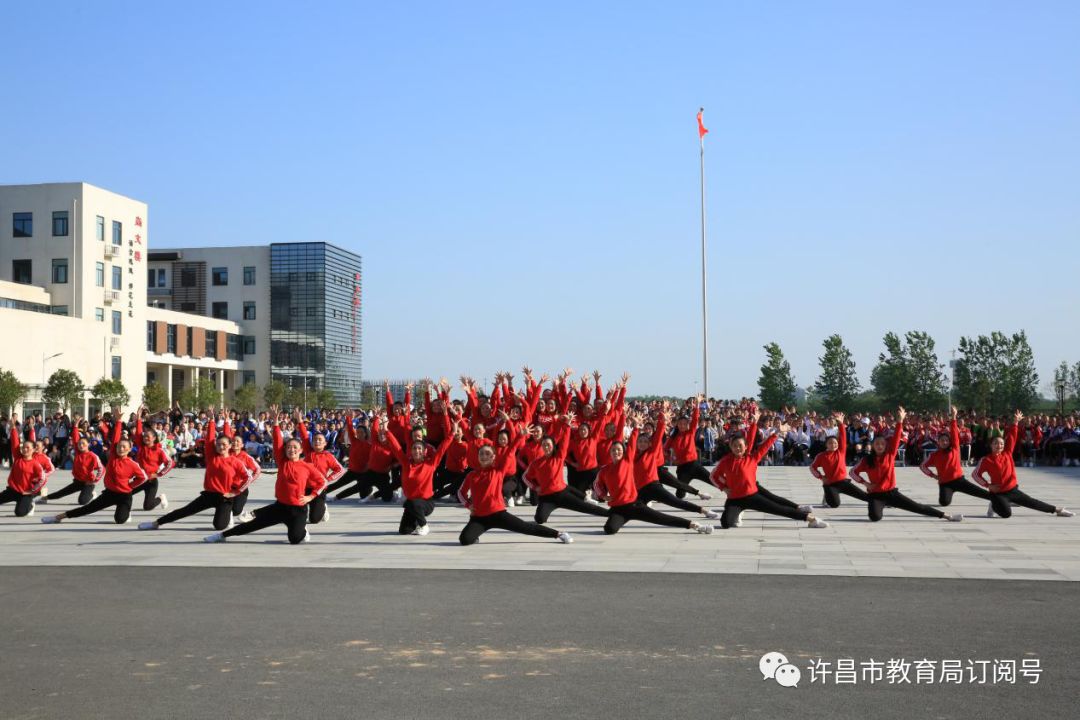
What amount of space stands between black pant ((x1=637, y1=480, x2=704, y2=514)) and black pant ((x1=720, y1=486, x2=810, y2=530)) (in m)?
0.64

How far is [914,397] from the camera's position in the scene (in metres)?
58.1

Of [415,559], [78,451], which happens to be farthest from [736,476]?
[78,451]

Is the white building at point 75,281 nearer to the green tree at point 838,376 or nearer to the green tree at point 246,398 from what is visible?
the green tree at point 246,398

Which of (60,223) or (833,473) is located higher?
(60,223)

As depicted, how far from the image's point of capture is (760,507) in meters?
14.8

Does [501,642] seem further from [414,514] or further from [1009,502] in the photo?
[1009,502]

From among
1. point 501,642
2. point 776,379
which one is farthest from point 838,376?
point 501,642

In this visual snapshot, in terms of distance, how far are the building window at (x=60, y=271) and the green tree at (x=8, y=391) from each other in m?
13.5

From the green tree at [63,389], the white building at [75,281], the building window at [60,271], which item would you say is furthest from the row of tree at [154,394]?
the building window at [60,271]

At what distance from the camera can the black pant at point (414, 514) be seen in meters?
14.6

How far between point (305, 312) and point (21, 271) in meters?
30.9

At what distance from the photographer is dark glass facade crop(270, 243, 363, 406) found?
8912cm

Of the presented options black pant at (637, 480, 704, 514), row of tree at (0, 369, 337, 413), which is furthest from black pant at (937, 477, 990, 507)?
row of tree at (0, 369, 337, 413)

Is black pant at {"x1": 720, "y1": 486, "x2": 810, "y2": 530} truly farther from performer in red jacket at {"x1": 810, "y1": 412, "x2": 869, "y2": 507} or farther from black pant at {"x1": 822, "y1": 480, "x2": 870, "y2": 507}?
performer in red jacket at {"x1": 810, "y1": 412, "x2": 869, "y2": 507}
